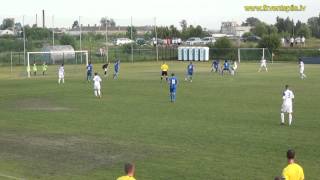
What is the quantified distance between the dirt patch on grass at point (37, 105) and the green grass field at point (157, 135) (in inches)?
2.3

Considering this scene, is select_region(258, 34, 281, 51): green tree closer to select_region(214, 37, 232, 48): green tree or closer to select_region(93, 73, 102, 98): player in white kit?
select_region(214, 37, 232, 48): green tree

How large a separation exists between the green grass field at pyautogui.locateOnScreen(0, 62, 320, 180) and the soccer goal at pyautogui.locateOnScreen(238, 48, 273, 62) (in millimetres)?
50518

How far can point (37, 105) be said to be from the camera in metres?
33.4

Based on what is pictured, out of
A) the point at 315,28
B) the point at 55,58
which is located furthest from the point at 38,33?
the point at 315,28

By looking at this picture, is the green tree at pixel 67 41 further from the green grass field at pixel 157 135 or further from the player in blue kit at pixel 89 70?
the green grass field at pixel 157 135

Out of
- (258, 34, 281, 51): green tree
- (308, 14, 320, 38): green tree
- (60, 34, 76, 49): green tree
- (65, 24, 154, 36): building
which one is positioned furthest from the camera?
(308, 14, 320, 38): green tree

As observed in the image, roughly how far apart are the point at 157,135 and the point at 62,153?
4311mm

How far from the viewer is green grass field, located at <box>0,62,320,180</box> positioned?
54.4ft

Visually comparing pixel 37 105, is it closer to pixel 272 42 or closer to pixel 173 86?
pixel 173 86

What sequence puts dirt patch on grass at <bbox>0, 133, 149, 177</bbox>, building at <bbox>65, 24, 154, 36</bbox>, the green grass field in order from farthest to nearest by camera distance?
building at <bbox>65, 24, 154, 36</bbox> → dirt patch on grass at <bbox>0, 133, 149, 177</bbox> → the green grass field

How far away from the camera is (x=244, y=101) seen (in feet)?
110

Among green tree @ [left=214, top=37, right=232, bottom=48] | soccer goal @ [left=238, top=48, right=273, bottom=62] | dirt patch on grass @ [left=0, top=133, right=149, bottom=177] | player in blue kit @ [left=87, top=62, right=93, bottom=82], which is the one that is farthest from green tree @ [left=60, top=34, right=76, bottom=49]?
dirt patch on grass @ [left=0, top=133, right=149, bottom=177]

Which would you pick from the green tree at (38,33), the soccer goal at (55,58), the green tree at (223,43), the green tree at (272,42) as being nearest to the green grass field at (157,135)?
the soccer goal at (55,58)

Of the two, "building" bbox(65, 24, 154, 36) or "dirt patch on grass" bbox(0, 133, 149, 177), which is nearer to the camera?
"dirt patch on grass" bbox(0, 133, 149, 177)
